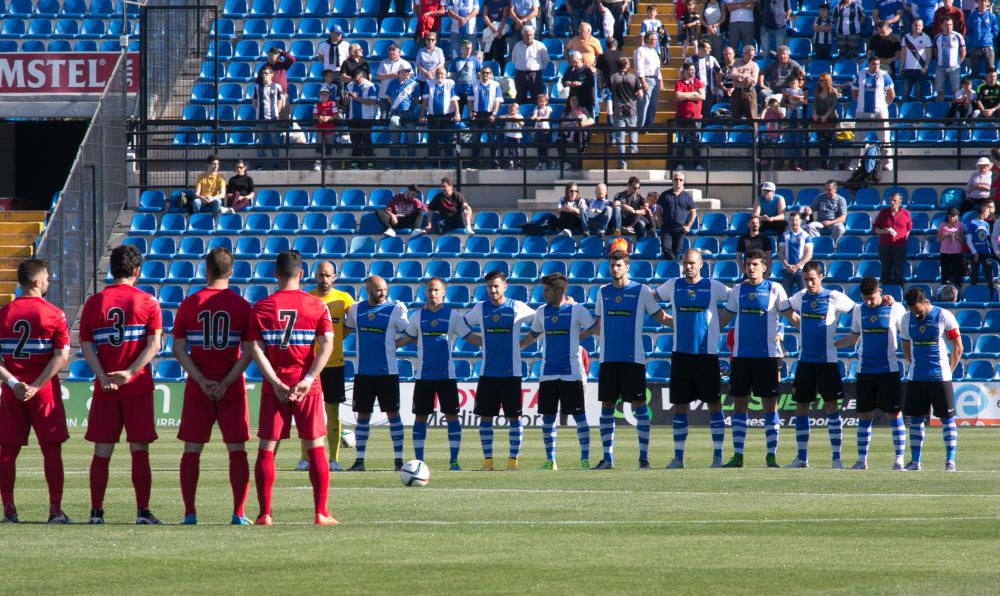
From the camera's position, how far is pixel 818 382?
60.4 feet

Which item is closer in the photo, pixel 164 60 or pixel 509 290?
pixel 509 290

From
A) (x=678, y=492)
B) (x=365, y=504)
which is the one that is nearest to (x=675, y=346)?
(x=678, y=492)

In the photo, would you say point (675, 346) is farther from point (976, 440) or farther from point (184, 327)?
point (184, 327)

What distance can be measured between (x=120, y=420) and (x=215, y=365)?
0.87 metres

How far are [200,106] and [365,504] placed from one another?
70.6 feet

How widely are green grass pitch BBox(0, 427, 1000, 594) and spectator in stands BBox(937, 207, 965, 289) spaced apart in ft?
36.5

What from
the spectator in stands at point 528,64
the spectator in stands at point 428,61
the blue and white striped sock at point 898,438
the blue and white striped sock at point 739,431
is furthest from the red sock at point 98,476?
the spectator in stands at point 528,64

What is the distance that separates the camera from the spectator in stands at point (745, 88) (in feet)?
99.3

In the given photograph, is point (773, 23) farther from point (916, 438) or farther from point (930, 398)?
point (916, 438)

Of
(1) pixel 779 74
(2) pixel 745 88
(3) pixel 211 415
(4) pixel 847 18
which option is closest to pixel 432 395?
(3) pixel 211 415

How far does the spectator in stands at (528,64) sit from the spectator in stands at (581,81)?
81 cm

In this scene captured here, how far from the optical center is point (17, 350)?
39.3 feet

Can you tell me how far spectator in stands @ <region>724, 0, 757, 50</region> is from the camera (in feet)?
105

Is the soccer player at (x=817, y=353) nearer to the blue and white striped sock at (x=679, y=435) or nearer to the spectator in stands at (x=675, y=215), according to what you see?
the blue and white striped sock at (x=679, y=435)
